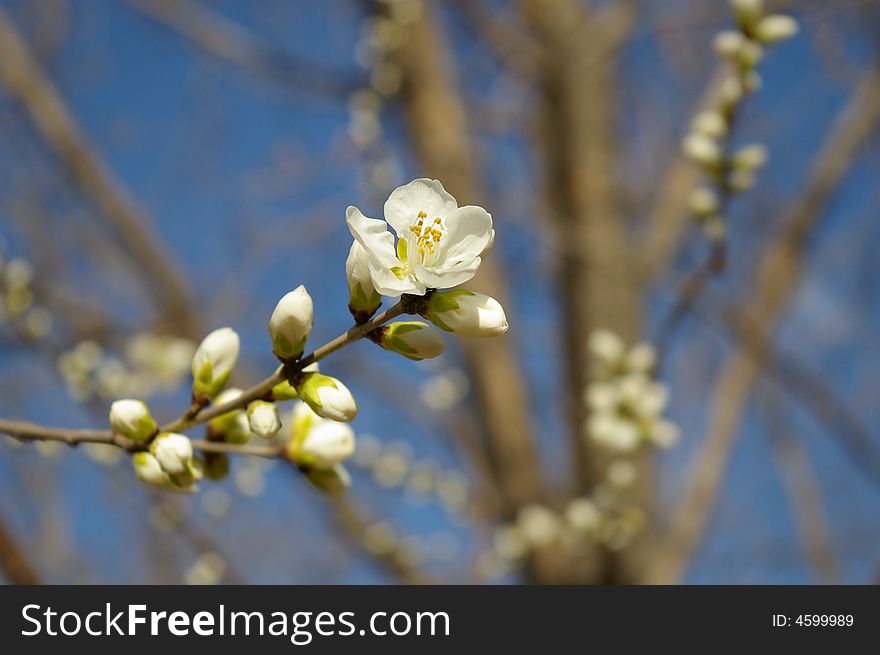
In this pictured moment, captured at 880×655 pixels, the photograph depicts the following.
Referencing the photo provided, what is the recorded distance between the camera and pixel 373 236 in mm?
856

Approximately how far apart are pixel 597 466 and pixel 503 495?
745mm

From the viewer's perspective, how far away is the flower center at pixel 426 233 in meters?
0.89

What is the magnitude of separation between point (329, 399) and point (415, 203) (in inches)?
10.2

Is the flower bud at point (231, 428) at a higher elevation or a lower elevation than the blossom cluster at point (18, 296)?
lower

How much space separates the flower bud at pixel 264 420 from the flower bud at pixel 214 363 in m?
0.09

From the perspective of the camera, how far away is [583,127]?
3.52 meters

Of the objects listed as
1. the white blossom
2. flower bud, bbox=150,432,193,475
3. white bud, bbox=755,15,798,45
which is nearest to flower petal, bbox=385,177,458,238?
the white blossom

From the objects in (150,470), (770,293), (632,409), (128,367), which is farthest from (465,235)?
(770,293)

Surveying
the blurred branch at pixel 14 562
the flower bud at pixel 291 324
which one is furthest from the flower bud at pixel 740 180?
Answer: the blurred branch at pixel 14 562

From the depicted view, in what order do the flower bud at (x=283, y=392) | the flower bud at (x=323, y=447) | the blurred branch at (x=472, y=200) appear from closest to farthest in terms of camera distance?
the flower bud at (x=283, y=392)
the flower bud at (x=323, y=447)
the blurred branch at (x=472, y=200)

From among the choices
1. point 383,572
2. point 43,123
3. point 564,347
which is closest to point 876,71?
point 564,347

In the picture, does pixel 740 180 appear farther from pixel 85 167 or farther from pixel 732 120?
pixel 85 167

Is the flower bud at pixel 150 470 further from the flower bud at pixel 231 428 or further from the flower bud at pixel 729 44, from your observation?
the flower bud at pixel 729 44

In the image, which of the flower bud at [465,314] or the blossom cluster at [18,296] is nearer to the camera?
the flower bud at [465,314]
